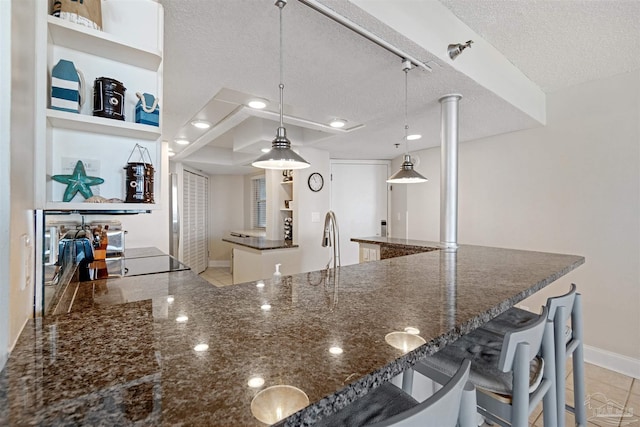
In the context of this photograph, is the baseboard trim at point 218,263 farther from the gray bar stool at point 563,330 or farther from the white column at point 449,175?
the gray bar stool at point 563,330

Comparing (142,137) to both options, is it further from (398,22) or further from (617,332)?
(617,332)

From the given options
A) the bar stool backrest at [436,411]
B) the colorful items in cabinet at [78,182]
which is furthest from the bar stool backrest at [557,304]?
the colorful items in cabinet at [78,182]

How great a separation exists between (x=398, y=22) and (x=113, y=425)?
158 cm

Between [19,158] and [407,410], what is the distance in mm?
985

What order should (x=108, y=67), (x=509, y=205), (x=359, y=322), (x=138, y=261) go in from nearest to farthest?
(x=359, y=322), (x=108, y=67), (x=138, y=261), (x=509, y=205)

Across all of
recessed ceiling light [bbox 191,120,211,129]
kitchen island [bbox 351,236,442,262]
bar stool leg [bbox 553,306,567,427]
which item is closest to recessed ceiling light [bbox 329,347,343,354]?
bar stool leg [bbox 553,306,567,427]

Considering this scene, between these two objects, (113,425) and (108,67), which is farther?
(108,67)

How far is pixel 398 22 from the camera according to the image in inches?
51.9

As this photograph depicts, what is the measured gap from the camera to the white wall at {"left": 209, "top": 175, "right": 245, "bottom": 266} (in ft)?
21.1

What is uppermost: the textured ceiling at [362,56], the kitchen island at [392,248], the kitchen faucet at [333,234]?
the textured ceiling at [362,56]

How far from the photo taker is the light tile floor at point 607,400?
1.76 meters

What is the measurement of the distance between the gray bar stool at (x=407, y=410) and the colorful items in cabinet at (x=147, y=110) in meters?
1.16

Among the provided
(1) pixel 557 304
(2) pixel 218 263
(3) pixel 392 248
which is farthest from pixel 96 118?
(2) pixel 218 263

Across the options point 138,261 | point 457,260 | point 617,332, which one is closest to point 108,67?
point 138,261
